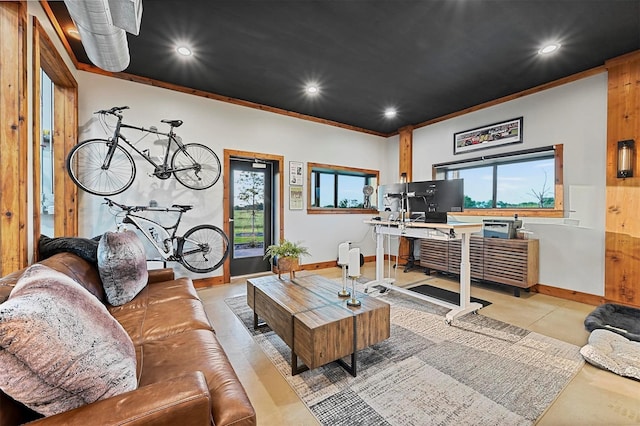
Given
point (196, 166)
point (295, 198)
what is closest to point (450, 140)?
point (295, 198)

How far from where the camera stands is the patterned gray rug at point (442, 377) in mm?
1651

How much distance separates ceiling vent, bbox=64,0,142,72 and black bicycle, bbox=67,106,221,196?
0.85m

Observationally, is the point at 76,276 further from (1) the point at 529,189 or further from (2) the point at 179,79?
(1) the point at 529,189

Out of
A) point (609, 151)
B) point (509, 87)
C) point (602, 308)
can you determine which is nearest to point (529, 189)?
point (609, 151)

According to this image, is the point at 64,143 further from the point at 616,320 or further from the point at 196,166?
the point at 616,320

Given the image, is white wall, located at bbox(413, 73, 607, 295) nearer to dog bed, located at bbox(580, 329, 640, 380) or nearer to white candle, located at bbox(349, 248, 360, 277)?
dog bed, located at bbox(580, 329, 640, 380)

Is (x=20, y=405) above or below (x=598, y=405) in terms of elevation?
above

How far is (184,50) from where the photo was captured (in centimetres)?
308

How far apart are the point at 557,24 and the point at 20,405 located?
439 cm

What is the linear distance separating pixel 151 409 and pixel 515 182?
5207mm

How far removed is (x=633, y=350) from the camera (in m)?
2.17

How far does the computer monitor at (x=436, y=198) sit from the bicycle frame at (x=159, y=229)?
3106 mm

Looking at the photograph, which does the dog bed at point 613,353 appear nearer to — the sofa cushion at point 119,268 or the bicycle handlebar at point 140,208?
the sofa cushion at point 119,268

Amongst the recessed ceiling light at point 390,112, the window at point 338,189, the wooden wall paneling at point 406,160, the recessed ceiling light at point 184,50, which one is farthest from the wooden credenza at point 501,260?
the recessed ceiling light at point 184,50
